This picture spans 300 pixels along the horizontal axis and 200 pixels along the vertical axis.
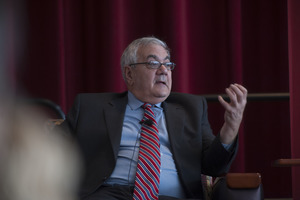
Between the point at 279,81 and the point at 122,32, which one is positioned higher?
the point at 122,32

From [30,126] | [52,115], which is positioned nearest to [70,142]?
[30,126]

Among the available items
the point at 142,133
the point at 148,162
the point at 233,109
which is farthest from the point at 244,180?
the point at 142,133

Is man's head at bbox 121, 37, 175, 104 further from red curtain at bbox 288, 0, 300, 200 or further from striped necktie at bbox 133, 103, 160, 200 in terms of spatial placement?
red curtain at bbox 288, 0, 300, 200

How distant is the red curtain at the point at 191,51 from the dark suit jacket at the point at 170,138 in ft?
3.45

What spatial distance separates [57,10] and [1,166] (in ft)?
3.69

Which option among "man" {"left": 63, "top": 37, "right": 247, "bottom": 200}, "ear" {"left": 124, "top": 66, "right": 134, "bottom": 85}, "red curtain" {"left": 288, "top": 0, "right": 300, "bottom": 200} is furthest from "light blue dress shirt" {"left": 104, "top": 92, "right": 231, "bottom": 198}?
"red curtain" {"left": 288, "top": 0, "right": 300, "bottom": 200}

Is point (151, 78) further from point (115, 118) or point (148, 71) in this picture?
point (115, 118)

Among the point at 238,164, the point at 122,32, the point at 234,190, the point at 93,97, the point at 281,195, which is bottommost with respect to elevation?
the point at 281,195

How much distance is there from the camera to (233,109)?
1.89 m

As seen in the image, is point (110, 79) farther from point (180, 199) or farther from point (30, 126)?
point (180, 199)

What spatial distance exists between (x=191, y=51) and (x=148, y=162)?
150 cm

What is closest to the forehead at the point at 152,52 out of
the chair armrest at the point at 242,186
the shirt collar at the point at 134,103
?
the shirt collar at the point at 134,103

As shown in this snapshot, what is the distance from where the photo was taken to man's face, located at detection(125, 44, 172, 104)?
2205mm

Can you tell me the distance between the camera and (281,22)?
3.34m
